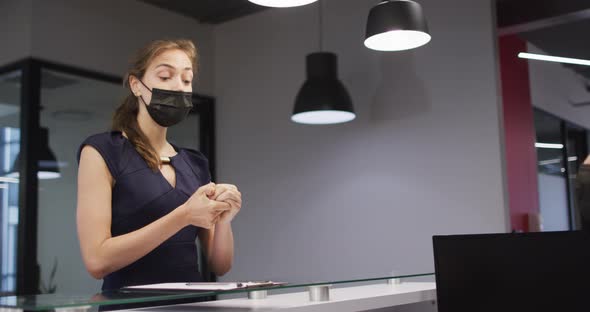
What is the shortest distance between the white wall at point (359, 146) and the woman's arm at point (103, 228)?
2.15 metres

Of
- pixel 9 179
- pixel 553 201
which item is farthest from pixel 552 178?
pixel 9 179

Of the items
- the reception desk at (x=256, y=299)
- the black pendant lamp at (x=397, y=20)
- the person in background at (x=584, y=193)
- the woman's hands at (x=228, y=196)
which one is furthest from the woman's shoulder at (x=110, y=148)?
the black pendant lamp at (x=397, y=20)

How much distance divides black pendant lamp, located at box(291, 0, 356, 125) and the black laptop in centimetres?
256

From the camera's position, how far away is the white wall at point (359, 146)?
13.0 feet

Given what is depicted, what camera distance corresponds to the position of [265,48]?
16.3 ft

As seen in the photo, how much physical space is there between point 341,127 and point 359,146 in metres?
0.19

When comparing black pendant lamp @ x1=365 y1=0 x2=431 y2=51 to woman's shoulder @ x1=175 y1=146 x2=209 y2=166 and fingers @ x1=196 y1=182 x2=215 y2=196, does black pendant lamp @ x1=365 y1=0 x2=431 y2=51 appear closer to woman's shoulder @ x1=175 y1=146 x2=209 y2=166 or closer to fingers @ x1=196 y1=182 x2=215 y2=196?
woman's shoulder @ x1=175 y1=146 x2=209 y2=166

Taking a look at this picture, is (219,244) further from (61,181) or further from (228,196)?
(61,181)

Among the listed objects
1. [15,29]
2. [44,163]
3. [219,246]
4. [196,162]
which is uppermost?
[15,29]

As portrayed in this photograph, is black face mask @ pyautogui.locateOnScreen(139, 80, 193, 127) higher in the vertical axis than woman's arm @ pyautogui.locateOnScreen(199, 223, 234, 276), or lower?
higher

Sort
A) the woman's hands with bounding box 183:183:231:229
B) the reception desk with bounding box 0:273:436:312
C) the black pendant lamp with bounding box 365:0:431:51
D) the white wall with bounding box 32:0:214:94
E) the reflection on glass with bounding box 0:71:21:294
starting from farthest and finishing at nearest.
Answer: the white wall with bounding box 32:0:214:94 < the reflection on glass with bounding box 0:71:21:294 < the black pendant lamp with bounding box 365:0:431:51 < the woman's hands with bounding box 183:183:231:229 < the reception desk with bounding box 0:273:436:312

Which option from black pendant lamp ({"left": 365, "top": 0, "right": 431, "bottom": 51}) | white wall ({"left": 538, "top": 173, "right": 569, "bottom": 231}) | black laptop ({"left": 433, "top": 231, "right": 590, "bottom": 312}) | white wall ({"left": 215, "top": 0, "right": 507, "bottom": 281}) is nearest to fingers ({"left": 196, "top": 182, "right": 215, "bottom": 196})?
black laptop ({"left": 433, "top": 231, "right": 590, "bottom": 312})

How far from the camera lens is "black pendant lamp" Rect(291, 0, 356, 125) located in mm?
3938

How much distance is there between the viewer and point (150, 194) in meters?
1.67
